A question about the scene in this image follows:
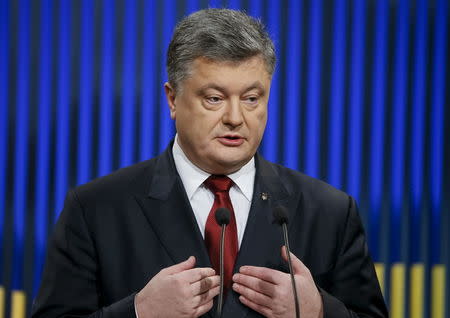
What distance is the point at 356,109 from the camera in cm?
304

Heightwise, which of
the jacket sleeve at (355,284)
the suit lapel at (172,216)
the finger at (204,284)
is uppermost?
the suit lapel at (172,216)

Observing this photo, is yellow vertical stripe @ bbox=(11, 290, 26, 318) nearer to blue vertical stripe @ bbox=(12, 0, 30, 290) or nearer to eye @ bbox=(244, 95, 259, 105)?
blue vertical stripe @ bbox=(12, 0, 30, 290)

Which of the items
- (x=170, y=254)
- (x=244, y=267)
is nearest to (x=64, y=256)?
(x=170, y=254)

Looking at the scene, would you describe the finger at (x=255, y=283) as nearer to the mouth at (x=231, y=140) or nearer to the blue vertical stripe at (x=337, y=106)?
the mouth at (x=231, y=140)

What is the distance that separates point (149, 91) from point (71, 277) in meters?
1.33

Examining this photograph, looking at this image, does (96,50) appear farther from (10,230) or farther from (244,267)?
(244,267)

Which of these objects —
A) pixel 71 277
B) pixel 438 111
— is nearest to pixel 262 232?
pixel 71 277

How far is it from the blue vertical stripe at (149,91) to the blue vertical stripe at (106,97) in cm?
13

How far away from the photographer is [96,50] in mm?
2947

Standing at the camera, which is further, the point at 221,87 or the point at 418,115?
the point at 418,115

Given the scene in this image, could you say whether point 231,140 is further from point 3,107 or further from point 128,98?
point 3,107

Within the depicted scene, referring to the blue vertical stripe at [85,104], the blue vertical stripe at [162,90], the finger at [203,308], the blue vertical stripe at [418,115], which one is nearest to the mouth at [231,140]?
the finger at [203,308]

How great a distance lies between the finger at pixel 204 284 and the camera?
5.20 ft

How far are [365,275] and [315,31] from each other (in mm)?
1433
